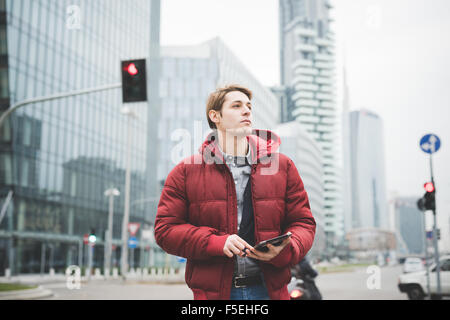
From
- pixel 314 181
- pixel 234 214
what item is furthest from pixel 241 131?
pixel 314 181

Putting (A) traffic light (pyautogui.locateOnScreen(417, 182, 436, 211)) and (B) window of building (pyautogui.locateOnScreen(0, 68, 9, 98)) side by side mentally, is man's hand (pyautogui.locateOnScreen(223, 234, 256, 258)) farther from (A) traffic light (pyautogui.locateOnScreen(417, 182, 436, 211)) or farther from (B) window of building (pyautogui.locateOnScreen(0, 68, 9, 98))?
(B) window of building (pyautogui.locateOnScreen(0, 68, 9, 98))

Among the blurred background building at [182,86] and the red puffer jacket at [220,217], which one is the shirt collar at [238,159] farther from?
the blurred background building at [182,86]

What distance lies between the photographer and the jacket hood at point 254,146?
200 cm

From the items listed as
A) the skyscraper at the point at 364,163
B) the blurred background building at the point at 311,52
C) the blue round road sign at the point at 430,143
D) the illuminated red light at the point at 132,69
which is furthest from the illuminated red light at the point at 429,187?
the skyscraper at the point at 364,163

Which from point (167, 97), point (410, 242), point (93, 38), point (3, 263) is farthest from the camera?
point (410, 242)

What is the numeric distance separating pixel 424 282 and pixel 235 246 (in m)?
14.3

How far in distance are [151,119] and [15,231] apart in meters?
23.4

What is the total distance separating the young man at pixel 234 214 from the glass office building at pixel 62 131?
25.5 m

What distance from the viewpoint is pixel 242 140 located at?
2.05 metres

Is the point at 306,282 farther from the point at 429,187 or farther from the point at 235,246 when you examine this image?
the point at 235,246

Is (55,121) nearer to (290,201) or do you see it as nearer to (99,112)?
(99,112)

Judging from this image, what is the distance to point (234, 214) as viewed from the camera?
1907 mm

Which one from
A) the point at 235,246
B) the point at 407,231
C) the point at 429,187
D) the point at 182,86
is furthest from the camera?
the point at 407,231
